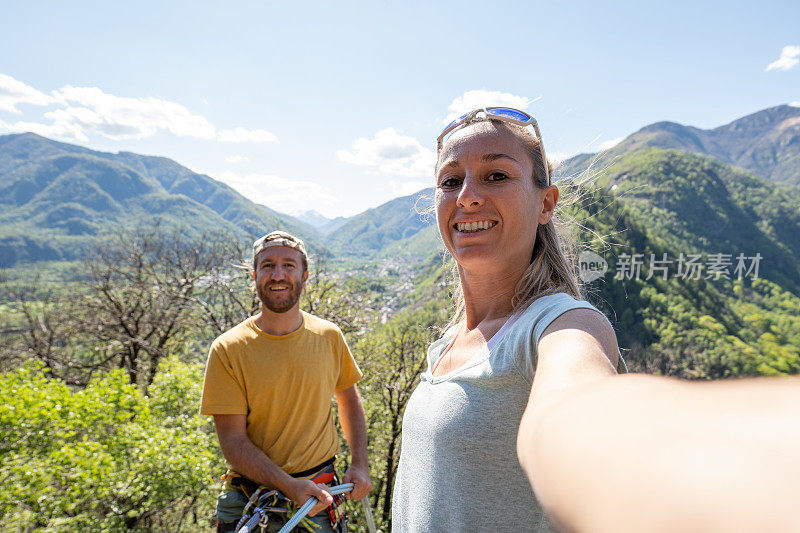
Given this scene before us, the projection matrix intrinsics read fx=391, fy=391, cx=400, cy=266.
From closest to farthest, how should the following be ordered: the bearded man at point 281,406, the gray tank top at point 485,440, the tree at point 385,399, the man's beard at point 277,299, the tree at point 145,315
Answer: the gray tank top at point 485,440 < the bearded man at point 281,406 < the man's beard at point 277,299 < the tree at point 385,399 < the tree at point 145,315

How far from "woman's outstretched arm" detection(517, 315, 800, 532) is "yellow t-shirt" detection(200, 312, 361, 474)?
270 cm

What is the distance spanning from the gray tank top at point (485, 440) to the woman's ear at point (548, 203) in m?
0.52

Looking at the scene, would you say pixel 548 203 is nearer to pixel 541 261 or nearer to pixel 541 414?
pixel 541 261

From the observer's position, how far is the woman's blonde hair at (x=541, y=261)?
59.9 inches

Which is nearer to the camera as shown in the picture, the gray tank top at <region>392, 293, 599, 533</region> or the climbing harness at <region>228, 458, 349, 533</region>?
the gray tank top at <region>392, 293, 599, 533</region>

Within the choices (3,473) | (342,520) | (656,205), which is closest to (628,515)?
(342,520)

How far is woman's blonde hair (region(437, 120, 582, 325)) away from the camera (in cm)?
152

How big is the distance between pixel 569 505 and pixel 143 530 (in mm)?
9354

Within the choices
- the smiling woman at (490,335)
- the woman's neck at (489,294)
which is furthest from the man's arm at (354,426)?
the woman's neck at (489,294)

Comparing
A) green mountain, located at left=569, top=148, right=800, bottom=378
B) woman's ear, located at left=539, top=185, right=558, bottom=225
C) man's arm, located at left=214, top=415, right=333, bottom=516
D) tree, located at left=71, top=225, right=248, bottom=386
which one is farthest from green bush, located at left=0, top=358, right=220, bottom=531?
green mountain, located at left=569, top=148, right=800, bottom=378

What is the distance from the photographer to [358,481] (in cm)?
312

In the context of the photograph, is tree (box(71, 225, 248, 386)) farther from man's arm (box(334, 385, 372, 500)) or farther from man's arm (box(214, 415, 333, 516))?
man's arm (box(214, 415, 333, 516))

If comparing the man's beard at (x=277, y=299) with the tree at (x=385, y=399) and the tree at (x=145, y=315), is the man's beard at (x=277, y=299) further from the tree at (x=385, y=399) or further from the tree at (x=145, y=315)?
the tree at (x=145, y=315)

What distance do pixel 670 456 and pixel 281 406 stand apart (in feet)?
10.0
